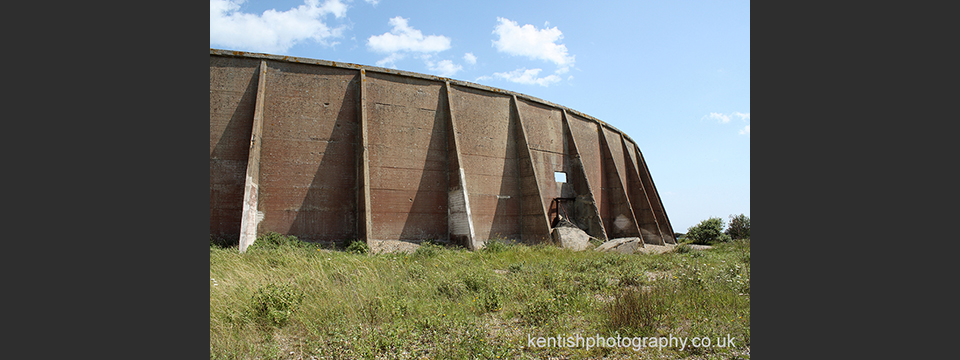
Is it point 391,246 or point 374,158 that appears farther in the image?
point 374,158

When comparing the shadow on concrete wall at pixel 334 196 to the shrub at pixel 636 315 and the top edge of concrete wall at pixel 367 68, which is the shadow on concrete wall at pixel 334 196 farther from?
the shrub at pixel 636 315

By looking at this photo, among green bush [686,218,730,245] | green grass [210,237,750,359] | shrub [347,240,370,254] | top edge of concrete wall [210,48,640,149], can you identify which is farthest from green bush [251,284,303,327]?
green bush [686,218,730,245]

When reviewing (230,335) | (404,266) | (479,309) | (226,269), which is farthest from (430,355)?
(226,269)

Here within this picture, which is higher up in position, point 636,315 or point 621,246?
point 636,315

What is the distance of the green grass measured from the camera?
4.19 m

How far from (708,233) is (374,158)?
15.5 metres

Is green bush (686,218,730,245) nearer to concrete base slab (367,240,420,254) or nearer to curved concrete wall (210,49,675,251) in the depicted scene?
curved concrete wall (210,49,675,251)

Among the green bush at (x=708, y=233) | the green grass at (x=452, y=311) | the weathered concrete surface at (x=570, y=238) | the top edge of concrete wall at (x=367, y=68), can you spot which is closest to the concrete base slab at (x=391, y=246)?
the weathered concrete surface at (x=570, y=238)

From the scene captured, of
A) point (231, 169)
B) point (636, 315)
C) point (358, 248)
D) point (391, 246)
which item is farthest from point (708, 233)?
point (231, 169)

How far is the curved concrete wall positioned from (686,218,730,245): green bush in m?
6.77

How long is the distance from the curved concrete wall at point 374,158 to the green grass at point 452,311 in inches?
197

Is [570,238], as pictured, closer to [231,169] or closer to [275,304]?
[231,169]

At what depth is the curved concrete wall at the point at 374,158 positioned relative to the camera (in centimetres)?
1224

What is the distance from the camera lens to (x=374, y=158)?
1351 cm
